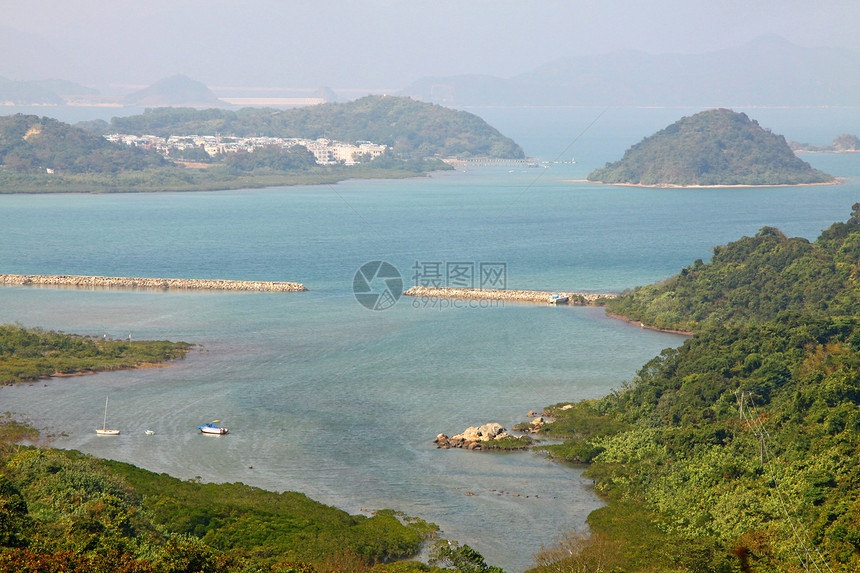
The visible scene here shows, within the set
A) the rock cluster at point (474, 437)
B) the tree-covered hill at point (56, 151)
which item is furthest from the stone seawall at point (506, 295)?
the tree-covered hill at point (56, 151)

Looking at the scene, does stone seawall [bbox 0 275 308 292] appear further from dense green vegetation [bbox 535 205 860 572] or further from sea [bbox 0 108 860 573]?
dense green vegetation [bbox 535 205 860 572]

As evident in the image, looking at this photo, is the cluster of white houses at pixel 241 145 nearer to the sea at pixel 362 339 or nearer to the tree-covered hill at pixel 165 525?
the sea at pixel 362 339

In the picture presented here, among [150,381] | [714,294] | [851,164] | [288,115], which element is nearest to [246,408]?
[150,381]

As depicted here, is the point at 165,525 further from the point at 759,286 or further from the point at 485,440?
the point at 759,286

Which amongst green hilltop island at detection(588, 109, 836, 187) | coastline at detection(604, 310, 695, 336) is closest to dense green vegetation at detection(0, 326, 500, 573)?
coastline at detection(604, 310, 695, 336)

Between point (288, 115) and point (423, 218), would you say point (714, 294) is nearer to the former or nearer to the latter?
point (423, 218)
